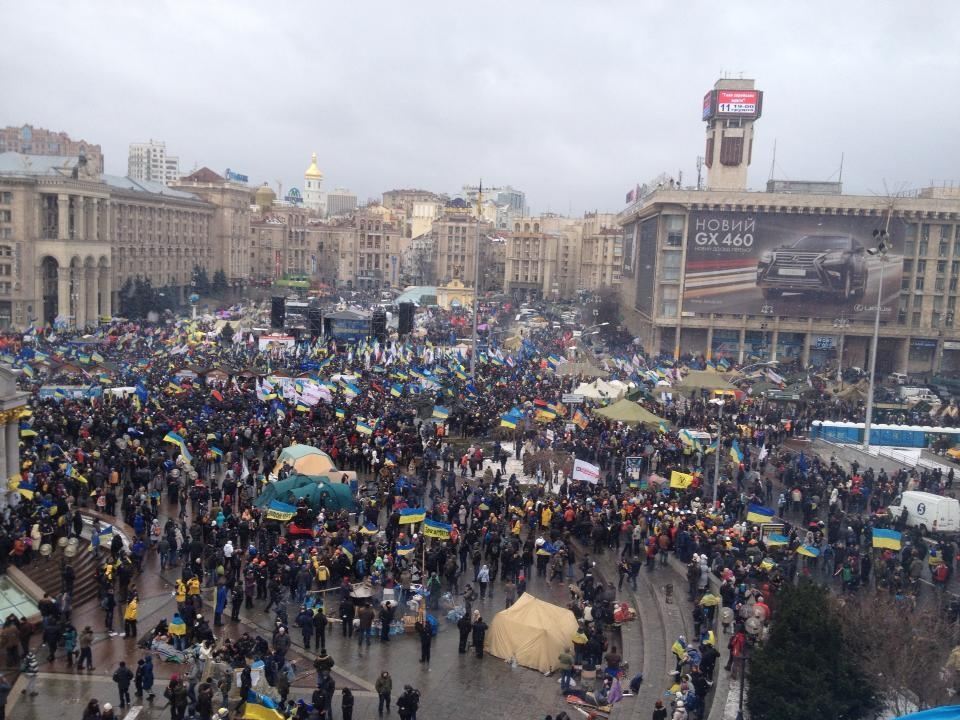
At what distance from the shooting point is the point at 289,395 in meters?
30.7

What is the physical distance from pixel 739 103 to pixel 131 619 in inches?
2322

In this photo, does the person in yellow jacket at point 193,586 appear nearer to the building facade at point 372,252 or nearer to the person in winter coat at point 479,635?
the person in winter coat at point 479,635

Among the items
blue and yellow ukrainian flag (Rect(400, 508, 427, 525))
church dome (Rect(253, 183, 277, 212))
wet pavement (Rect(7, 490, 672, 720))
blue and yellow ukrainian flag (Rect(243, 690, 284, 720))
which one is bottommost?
wet pavement (Rect(7, 490, 672, 720))

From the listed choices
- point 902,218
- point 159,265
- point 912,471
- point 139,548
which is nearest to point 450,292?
point 159,265

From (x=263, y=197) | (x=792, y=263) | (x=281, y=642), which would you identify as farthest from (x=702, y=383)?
(x=263, y=197)

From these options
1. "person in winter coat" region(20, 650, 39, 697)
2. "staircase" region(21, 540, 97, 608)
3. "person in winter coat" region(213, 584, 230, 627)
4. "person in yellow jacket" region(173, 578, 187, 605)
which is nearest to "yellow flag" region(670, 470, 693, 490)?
"person in winter coat" region(213, 584, 230, 627)

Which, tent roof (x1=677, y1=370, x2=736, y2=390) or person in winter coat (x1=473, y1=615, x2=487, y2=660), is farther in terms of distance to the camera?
tent roof (x1=677, y1=370, x2=736, y2=390)

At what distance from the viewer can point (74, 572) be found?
17.2 m

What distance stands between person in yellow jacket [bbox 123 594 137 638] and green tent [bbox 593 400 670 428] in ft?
61.7

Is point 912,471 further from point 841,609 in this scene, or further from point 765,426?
point 841,609

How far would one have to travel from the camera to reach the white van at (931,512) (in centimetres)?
2131

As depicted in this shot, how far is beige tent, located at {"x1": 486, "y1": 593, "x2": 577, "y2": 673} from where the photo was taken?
15188mm

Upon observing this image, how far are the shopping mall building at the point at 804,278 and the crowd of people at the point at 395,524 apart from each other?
2356 centimetres

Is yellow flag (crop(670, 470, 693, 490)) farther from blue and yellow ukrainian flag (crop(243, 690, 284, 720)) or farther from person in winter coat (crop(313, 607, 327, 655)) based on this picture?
blue and yellow ukrainian flag (crop(243, 690, 284, 720))
